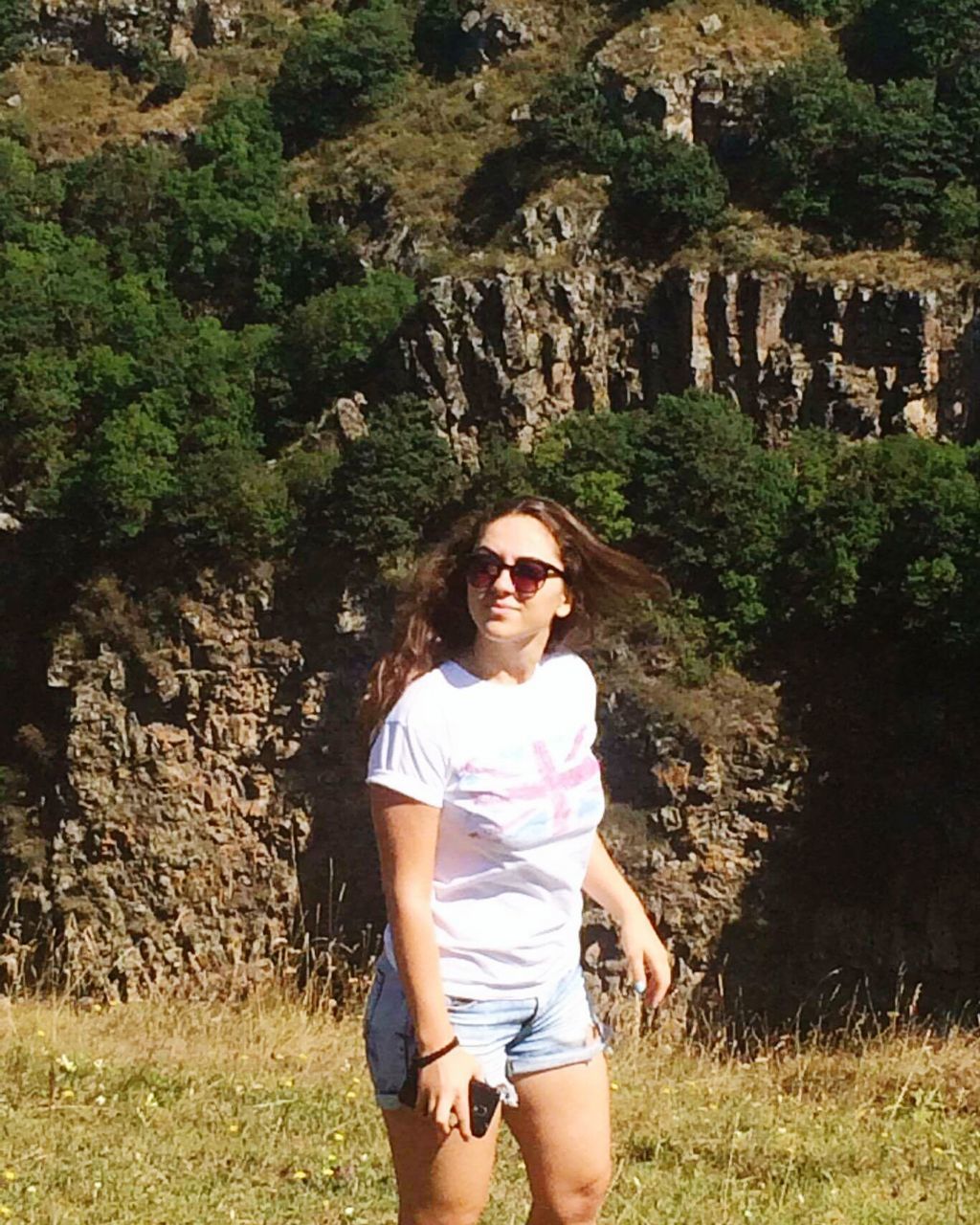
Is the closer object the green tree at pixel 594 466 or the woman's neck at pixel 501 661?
→ the woman's neck at pixel 501 661

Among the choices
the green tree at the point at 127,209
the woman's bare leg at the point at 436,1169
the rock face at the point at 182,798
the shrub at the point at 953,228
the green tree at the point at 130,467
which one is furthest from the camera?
the green tree at the point at 127,209

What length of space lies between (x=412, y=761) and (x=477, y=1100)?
0.57 metres

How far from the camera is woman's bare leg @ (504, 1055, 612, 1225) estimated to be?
2.67 m

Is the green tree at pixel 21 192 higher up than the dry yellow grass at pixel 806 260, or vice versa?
the green tree at pixel 21 192

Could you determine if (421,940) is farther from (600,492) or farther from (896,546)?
(896,546)

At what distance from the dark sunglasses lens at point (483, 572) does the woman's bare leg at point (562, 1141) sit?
2.90 ft

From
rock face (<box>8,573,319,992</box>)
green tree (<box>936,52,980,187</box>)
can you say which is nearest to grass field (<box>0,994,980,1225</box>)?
rock face (<box>8,573,319,992</box>)

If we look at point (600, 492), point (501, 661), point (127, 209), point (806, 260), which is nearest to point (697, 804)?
point (600, 492)

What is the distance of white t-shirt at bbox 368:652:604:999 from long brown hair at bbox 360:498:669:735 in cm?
9

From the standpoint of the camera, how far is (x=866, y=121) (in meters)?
19.9

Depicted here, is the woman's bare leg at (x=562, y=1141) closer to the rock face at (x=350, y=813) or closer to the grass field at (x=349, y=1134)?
the grass field at (x=349, y=1134)

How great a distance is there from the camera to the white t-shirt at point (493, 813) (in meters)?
2.54

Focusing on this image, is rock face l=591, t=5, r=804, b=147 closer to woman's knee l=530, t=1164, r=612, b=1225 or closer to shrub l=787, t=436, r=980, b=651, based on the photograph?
shrub l=787, t=436, r=980, b=651

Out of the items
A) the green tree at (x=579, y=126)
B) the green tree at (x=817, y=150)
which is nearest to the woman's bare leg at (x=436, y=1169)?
the green tree at (x=817, y=150)
